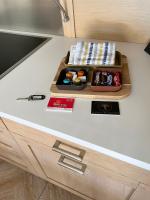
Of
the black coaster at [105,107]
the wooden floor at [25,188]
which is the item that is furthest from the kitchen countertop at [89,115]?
the wooden floor at [25,188]

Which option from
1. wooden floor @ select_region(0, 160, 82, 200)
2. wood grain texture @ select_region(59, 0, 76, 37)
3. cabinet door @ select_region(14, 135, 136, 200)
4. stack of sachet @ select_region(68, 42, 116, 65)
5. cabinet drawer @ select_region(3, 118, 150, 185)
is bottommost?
wooden floor @ select_region(0, 160, 82, 200)

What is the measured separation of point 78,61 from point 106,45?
142mm

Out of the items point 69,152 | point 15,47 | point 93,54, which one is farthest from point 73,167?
point 15,47

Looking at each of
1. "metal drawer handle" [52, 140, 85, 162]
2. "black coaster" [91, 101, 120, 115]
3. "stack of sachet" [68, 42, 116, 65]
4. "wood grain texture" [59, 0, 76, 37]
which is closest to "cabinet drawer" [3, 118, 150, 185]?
"metal drawer handle" [52, 140, 85, 162]

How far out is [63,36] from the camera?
1.16 m

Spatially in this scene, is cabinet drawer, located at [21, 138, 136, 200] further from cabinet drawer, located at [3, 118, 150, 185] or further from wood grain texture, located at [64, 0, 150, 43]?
wood grain texture, located at [64, 0, 150, 43]

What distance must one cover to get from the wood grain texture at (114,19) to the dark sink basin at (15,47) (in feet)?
0.87

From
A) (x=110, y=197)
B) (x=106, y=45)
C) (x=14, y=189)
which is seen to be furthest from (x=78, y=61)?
(x=14, y=189)

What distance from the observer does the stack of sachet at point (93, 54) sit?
764 millimetres

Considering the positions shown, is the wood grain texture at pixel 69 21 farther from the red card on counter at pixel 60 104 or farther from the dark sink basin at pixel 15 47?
the red card on counter at pixel 60 104

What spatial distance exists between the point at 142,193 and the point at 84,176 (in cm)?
27

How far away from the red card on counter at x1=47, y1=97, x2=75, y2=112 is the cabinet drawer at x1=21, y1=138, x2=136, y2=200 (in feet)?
0.66

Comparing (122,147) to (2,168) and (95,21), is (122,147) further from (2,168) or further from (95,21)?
(2,168)

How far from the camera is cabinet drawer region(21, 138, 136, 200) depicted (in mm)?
704
